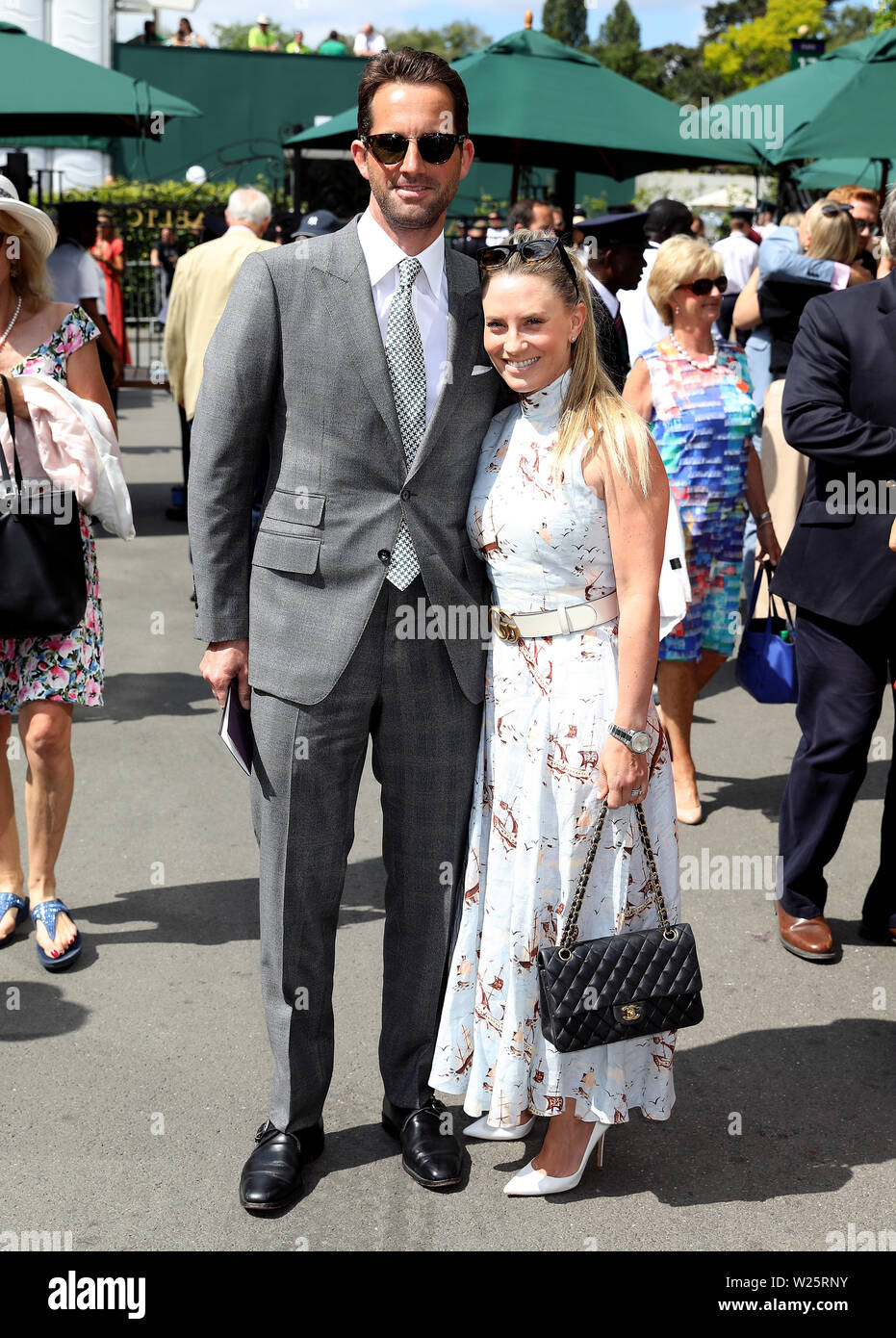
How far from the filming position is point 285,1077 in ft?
10.00

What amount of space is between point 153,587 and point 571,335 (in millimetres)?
6169

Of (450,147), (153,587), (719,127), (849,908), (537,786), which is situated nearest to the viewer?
(450,147)

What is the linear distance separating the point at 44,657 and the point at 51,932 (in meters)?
0.83

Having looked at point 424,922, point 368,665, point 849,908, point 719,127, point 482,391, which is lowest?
point 849,908

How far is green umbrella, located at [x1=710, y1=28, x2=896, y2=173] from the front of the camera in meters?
8.41

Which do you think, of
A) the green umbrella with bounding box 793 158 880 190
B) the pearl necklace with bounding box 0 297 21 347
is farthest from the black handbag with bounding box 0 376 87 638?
the green umbrella with bounding box 793 158 880 190

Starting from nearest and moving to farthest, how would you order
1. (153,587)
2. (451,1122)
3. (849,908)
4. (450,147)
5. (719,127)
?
(450,147) → (451,1122) → (849,908) → (153,587) → (719,127)

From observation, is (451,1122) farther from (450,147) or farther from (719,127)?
(719,127)

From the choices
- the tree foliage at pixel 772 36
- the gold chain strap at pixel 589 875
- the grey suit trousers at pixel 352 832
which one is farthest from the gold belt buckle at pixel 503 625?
the tree foliage at pixel 772 36

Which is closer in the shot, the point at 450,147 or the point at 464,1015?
the point at 450,147

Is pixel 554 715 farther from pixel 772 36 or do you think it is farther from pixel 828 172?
pixel 772 36

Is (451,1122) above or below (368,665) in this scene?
below

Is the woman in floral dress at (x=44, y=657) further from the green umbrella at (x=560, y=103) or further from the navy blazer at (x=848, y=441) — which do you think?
the green umbrella at (x=560, y=103)

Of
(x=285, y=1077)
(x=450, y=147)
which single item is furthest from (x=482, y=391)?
(x=285, y=1077)
